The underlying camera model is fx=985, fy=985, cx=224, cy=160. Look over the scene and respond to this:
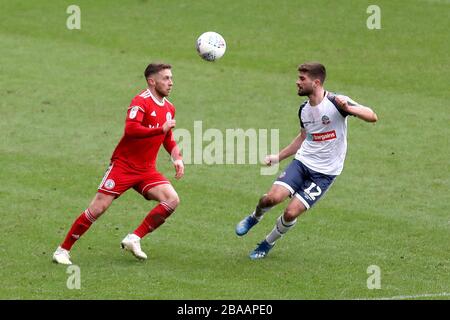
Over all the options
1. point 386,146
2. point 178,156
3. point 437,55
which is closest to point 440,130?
point 386,146

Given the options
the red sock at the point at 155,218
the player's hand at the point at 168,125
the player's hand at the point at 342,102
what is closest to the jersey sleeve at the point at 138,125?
the player's hand at the point at 168,125

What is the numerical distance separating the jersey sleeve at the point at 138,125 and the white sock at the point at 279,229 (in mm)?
2093

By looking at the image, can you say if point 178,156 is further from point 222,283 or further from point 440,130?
point 440,130

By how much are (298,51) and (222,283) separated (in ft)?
47.5

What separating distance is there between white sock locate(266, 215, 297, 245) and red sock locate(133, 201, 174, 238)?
142cm

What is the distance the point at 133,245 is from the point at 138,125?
1.61m

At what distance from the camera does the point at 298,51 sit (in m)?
25.8

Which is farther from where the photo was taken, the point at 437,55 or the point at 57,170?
the point at 437,55

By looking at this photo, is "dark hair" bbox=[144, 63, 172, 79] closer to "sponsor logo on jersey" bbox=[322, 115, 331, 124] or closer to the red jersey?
the red jersey

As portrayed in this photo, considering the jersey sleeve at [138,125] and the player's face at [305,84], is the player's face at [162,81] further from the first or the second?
the player's face at [305,84]

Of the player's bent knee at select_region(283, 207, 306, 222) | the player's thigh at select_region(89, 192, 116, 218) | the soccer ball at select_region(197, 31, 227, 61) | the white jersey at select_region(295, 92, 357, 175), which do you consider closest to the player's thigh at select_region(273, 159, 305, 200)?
the white jersey at select_region(295, 92, 357, 175)

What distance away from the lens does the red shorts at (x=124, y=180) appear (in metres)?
13.1

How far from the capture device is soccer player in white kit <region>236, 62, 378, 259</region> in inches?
520

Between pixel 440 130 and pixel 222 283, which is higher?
pixel 440 130
